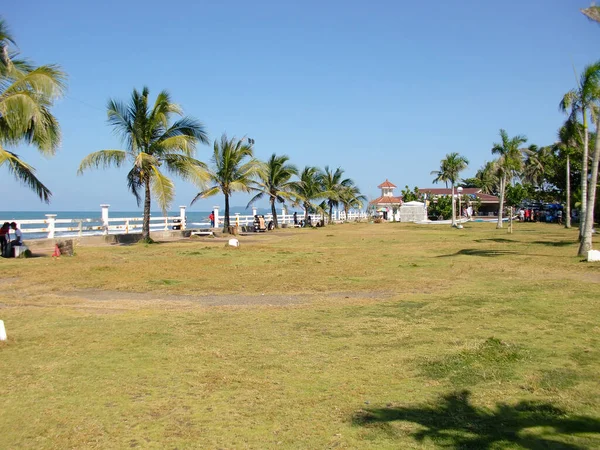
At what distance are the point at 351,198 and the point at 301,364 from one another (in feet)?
195

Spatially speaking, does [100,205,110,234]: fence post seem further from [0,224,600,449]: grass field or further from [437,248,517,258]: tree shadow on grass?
[437,248,517,258]: tree shadow on grass

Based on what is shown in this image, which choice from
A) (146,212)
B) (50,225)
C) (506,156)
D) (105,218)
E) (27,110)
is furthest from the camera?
(506,156)

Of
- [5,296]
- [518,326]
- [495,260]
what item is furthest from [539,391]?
[495,260]

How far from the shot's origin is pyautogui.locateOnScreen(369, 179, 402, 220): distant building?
3061 inches

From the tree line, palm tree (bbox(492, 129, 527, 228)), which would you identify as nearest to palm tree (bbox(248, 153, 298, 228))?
the tree line

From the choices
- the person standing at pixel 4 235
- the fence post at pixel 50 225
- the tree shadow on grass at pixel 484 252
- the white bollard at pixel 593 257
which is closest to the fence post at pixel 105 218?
the fence post at pixel 50 225

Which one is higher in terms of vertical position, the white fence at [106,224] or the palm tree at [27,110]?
the palm tree at [27,110]

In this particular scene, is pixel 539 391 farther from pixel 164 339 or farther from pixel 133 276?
pixel 133 276

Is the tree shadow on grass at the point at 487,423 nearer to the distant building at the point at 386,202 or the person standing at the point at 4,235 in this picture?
the person standing at the point at 4,235

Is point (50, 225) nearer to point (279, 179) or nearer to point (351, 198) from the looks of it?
point (279, 179)

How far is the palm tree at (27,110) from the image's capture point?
15.1m

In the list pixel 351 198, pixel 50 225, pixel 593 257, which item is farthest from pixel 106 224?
pixel 351 198

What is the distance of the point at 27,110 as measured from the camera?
14992 millimetres

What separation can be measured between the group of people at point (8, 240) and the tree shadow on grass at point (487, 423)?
1591 centimetres
